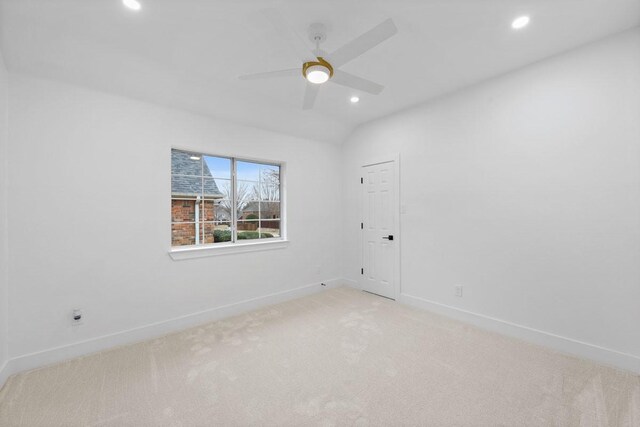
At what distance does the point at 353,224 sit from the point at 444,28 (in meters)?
3.00

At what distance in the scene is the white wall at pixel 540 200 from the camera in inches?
88.4

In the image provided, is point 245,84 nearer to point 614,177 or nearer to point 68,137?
point 68,137

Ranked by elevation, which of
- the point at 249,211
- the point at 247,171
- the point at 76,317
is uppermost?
the point at 247,171

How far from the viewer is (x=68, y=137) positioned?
2.46 metres

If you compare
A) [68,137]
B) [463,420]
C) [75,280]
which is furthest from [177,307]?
[463,420]

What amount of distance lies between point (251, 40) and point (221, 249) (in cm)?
234

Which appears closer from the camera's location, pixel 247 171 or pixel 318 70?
pixel 318 70

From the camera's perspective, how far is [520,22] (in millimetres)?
2076

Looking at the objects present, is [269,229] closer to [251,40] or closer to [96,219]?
[96,219]

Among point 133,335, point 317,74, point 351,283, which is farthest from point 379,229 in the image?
point 133,335

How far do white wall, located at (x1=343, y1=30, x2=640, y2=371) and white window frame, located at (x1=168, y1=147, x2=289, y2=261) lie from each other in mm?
1869

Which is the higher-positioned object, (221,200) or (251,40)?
(251,40)

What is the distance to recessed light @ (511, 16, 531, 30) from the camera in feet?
6.68

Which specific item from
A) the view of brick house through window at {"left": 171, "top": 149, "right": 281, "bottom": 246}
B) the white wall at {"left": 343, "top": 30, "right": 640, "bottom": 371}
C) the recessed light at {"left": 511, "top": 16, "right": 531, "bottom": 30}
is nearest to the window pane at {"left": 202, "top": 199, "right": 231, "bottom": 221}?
the view of brick house through window at {"left": 171, "top": 149, "right": 281, "bottom": 246}
